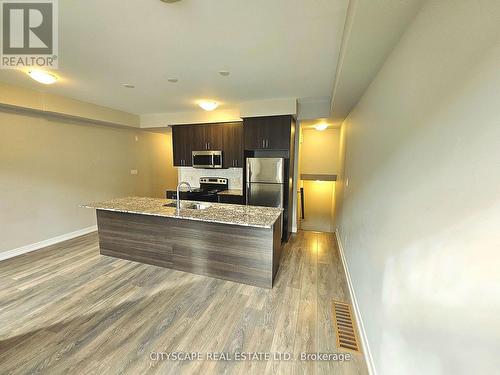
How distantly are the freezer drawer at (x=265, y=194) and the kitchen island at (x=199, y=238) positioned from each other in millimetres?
1065

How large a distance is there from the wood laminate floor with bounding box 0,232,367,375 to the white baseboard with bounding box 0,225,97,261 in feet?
0.71

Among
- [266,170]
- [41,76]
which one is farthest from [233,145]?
[41,76]

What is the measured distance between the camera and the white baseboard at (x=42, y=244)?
3256 mm

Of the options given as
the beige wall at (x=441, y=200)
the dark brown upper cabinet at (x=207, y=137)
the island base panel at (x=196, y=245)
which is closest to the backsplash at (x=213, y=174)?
the dark brown upper cabinet at (x=207, y=137)

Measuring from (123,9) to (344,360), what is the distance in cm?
315

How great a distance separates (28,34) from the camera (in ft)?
6.10

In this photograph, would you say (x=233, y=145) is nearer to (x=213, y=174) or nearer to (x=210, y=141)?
(x=210, y=141)

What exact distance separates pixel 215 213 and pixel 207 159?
2251mm

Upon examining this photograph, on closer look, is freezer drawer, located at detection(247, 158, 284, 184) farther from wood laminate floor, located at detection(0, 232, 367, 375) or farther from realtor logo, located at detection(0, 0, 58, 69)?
realtor logo, located at detection(0, 0, 58, 69)

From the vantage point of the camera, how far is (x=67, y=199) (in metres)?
4.03

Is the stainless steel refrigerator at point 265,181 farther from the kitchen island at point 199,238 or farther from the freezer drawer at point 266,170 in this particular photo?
the kitchen island at point 199,238

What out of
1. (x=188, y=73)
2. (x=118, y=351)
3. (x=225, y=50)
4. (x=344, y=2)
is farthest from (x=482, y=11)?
(x=118, y=351)

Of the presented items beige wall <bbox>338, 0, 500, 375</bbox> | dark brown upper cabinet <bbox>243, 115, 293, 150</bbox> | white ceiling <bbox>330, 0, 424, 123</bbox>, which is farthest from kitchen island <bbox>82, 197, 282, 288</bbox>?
white ceiling <bbox>330, 0, 424, 123</bbox>

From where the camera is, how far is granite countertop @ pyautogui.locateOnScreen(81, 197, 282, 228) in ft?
7.44
